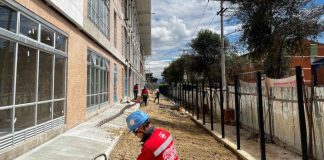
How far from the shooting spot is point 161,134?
307cm

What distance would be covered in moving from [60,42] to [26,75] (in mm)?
3052

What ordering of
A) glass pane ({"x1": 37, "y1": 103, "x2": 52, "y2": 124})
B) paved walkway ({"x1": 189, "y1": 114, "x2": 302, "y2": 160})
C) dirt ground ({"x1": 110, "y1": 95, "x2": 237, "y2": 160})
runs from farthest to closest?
paved walkway ({"x1": 189, "y1": 114, "x2": 302, "y2": 160}) < dirt ground ({"x1": 110, "y1": 95, "x2": 237, "y2": 160}) < glass pane ({"x1": 37, "y1": 103, "x2": 52, "y2": 124})

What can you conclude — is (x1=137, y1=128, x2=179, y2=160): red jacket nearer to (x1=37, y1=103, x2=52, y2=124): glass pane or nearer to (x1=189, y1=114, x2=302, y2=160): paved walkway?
(x1=37, y1=103, x2=52, y2=124): glass pane

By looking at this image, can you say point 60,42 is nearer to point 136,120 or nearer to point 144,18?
point 136,120

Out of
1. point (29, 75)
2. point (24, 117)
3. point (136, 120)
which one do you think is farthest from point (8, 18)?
point (136, 120)

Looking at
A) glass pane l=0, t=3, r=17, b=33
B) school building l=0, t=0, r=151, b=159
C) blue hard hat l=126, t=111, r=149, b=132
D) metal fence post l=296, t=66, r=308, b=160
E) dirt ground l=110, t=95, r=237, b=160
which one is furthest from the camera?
dirt ground l=110, t=95, r=237, b=160

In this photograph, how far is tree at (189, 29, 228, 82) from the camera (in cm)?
4688

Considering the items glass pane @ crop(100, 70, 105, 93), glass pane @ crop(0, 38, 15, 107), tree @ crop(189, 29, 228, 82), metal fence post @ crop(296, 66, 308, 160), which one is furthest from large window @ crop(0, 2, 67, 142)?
tree @ crop(189, 29, 228, 82)

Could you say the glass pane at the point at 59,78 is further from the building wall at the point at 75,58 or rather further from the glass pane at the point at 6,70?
the glass pane at the point at 6,70

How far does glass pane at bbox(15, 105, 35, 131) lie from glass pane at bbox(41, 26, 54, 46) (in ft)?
6.30

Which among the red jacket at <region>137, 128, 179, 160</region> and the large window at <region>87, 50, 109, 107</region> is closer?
the red jacket at <region>137, 128, 179, 160</region>

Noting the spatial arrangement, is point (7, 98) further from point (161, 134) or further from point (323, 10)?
point (323, 10)

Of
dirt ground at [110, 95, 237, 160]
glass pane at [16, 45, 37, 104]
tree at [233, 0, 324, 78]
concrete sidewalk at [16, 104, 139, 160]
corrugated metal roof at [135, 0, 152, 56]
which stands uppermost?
corrugated metal roof at [135, 0, 152, 56]

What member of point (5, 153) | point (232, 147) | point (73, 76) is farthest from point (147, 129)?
point (73, 76)
